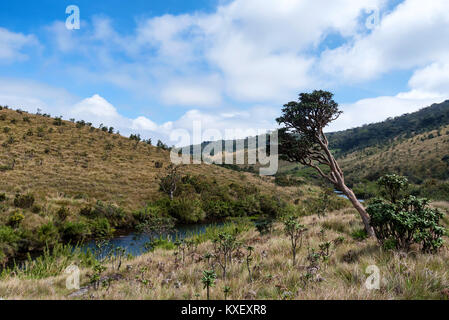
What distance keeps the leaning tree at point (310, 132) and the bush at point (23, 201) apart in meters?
18.4

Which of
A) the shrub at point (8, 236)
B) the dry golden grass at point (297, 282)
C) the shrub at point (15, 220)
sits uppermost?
the dry golden grass at point (297, 282)

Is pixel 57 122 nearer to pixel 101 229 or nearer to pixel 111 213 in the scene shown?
pixel 111 213

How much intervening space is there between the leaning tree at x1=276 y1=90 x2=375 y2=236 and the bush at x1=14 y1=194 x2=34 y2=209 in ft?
60.2

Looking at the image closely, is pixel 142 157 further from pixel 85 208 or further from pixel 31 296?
pixel 31 296

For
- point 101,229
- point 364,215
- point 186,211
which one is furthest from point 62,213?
point 364,215

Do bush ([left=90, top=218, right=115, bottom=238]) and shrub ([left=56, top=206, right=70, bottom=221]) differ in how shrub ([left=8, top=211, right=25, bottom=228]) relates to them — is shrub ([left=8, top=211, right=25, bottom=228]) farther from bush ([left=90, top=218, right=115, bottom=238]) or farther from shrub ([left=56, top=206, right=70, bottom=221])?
bush ([left=90, top=218, right=115, bottom=238])

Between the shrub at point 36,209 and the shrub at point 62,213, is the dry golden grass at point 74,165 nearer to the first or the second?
the shrub at point 36,209

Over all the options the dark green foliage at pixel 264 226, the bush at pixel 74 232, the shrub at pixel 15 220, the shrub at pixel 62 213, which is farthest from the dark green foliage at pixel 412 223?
the shrub at pixel 62 213

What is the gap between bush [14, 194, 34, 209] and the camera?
15.6 meters

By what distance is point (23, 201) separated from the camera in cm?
1576

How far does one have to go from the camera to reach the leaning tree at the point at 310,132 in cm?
1078

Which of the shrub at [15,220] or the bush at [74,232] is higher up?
the shrub at [15,220]

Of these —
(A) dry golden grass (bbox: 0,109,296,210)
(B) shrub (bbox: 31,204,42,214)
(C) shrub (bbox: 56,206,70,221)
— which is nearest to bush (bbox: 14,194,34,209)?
(B) shrub (bbox: 31,204,42,214)
